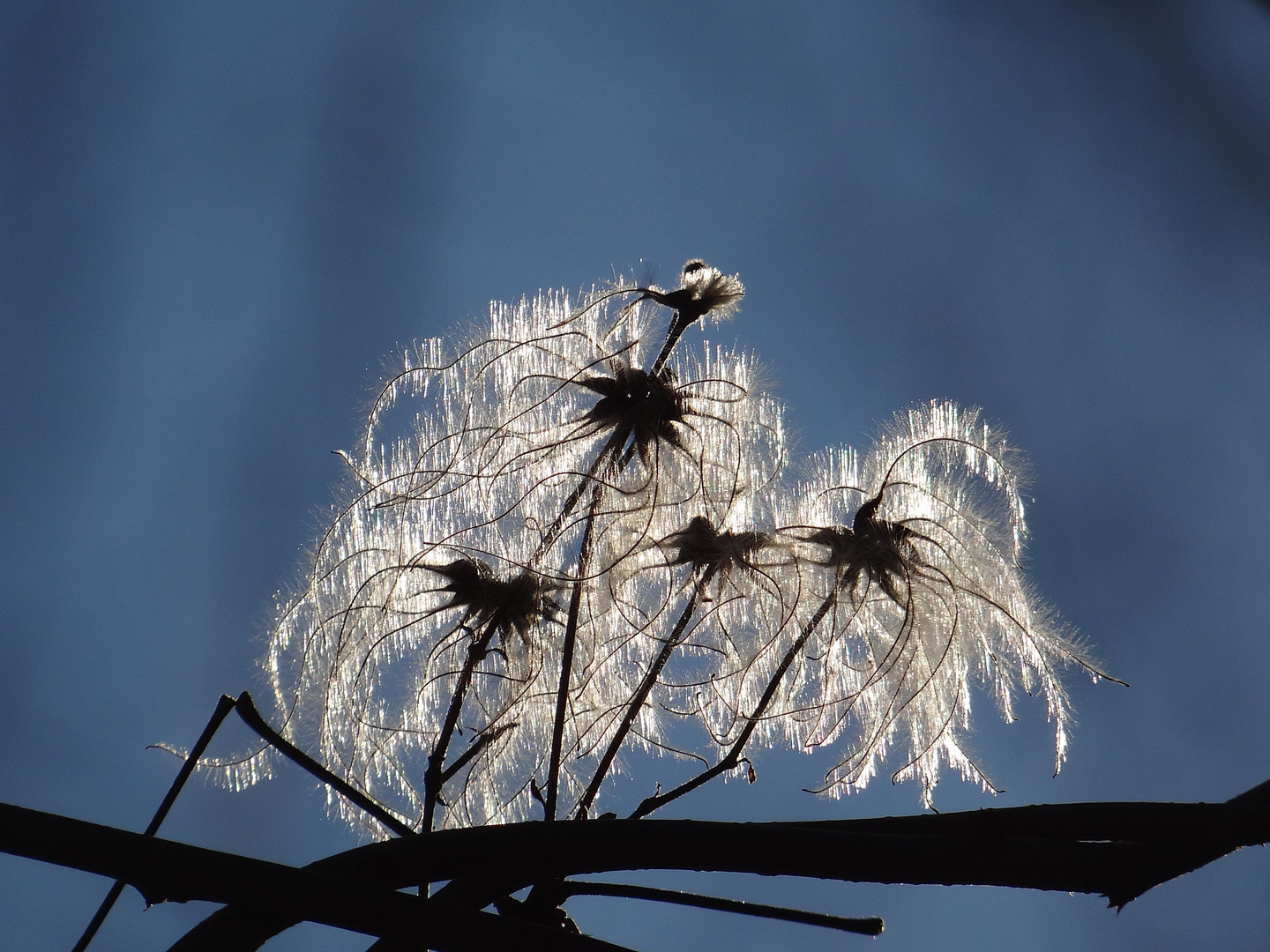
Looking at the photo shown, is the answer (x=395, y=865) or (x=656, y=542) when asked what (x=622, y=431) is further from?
(x=395, y=865)

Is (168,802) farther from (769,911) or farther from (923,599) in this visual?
(923,599)

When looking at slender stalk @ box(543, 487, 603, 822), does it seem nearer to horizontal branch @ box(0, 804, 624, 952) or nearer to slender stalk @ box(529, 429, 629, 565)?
slender stalk @ box(529, 429, 629, 565)

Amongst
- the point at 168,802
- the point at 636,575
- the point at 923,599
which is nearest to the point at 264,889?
the point at 168,802

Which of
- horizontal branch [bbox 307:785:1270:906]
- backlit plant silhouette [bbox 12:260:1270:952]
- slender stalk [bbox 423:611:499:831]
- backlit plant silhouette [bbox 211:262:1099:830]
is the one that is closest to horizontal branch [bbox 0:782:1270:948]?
horizontal branch [bbox 307:785:1270:906]

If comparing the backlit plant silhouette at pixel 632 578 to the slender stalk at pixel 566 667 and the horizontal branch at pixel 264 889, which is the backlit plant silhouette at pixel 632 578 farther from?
the horizontal branch at pixel 264 889

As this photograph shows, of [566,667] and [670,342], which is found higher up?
[670,342]

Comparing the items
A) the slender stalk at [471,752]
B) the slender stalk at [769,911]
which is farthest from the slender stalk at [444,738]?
the slender stalk at [769,911]
